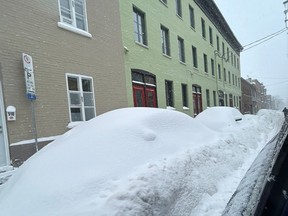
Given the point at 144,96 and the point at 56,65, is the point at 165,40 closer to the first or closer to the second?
the point at 144,96

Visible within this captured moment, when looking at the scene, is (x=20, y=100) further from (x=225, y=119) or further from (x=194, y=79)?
(x=194, y=79)

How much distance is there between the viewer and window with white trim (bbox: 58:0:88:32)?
8587mm

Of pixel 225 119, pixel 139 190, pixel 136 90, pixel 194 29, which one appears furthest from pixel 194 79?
pixel 139 190

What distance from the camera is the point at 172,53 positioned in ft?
53.1

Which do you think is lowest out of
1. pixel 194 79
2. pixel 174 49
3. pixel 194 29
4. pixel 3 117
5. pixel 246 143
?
pixel 246 143

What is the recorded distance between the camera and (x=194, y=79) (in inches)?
779

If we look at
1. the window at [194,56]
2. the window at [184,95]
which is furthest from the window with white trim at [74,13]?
the window at [194,56]

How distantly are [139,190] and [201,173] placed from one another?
1.44 metres

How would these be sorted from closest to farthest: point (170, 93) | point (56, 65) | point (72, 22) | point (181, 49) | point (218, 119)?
point (56, 65)
point (72, 22)
point (218, 119)
point (170, 93)
point (181, 49)

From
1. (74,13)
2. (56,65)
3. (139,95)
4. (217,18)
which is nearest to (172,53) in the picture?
(139,95)

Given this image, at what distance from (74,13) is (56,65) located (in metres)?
2.10

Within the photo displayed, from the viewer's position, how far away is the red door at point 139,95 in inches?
478

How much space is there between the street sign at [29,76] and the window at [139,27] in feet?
21.9

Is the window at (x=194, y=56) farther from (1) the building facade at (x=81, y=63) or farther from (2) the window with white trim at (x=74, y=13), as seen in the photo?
(2) the window with white trim at (x=74, y=13)
